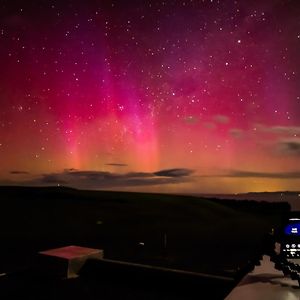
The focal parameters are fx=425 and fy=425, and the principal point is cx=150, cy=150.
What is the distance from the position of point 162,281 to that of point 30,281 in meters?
2.83

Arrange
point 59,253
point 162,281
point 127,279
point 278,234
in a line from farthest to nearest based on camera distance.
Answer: point 59,253 < point 127,279 < point 162,281 < point 278,234

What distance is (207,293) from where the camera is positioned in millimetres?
6605

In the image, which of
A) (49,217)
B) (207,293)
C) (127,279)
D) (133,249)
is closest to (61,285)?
(127,279)

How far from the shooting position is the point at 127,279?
7699mm

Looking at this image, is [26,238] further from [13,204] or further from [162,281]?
[13,204]

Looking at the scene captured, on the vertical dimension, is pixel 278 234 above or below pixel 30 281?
above

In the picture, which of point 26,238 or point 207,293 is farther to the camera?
point 26,238

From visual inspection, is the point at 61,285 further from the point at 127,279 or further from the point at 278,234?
the point at 278,234

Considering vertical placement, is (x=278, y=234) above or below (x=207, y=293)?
above

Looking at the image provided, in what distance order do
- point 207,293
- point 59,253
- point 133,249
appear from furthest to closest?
point 133,249, point 59,253, point 207,293

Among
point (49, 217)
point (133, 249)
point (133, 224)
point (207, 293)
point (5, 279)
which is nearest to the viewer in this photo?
point (207, 293)

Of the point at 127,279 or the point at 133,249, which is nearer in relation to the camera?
the point at 127,279

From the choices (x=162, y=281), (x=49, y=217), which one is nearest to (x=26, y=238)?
(x=49, y=217)

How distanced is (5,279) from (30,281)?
0.99 m
